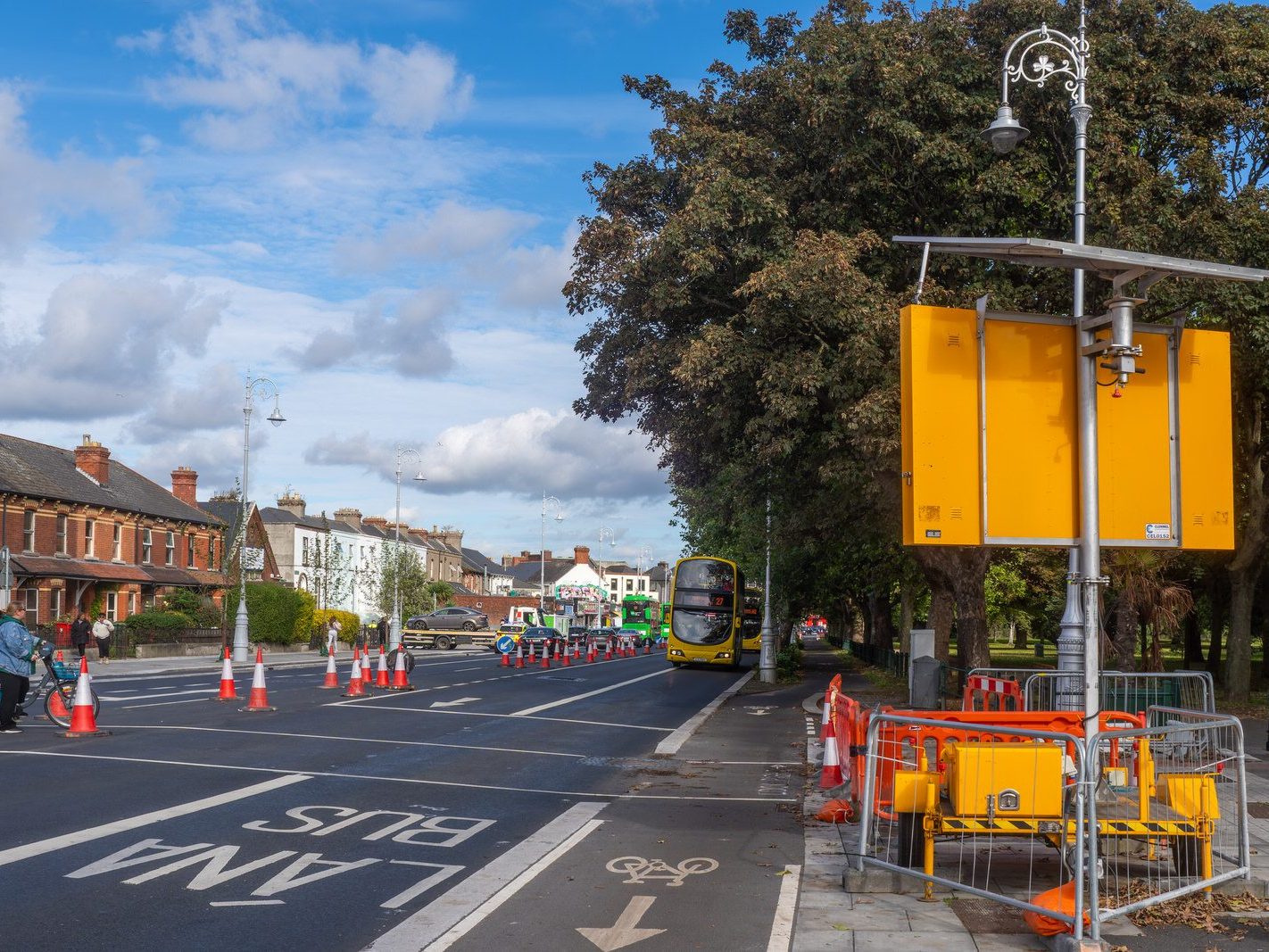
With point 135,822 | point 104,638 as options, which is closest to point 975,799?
point 135,822

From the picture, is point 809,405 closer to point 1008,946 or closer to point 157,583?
point 1008,946

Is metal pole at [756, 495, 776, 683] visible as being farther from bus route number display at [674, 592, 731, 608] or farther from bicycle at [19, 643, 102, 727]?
bicycle at [19, 643, 102, 727]

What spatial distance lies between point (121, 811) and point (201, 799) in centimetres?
82

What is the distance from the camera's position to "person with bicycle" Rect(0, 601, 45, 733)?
16.5m

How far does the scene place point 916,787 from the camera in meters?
7.67

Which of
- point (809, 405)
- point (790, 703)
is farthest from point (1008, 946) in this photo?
point (790, 703)

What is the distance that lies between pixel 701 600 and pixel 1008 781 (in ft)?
131

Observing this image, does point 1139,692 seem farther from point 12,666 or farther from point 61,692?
point 12,666

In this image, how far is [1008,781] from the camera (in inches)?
295

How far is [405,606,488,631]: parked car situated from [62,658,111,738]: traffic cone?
182ft

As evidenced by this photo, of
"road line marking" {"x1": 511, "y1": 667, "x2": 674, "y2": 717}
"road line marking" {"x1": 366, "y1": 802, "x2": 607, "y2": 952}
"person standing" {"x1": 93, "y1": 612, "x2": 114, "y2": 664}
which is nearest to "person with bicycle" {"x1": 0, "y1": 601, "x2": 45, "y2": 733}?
"road line marking" {"x1": 511, "y1": 667, "x2": 674, "y2": 717}

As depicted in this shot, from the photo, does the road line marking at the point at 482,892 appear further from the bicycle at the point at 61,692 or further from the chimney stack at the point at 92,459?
the chimney stack at the point at 92,459

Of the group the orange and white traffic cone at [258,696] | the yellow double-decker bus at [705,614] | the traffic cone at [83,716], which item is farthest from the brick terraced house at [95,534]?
the traffic cone at [83,716]

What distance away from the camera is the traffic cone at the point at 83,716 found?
16.2 metres
